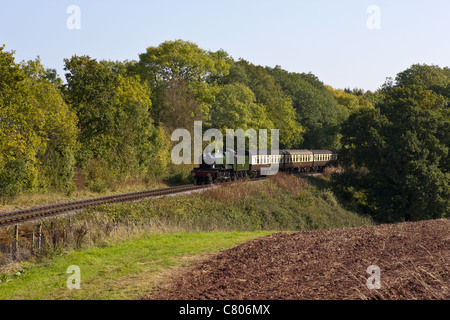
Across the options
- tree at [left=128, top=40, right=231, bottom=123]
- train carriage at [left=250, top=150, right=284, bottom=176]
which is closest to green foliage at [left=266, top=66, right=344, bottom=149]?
tree at [left=128, top=40, right=231, bottom=123]

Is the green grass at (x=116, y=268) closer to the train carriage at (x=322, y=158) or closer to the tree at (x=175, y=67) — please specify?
the tree at (x=175, y=67)

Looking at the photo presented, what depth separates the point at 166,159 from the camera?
145ft

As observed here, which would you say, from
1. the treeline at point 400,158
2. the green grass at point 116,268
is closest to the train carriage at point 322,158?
the treeline at point 400,158

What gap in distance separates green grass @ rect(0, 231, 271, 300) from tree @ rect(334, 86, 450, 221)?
2856cm

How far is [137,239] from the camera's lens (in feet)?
52.6

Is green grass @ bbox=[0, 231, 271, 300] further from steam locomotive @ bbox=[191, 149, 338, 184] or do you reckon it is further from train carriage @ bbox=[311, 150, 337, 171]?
train carriage @ bbox=[311, 150, 337, 171]

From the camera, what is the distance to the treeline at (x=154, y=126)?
27302 mm

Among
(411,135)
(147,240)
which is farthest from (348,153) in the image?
(147,240)

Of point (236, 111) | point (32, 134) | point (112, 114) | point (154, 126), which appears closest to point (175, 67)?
point (236, 111)

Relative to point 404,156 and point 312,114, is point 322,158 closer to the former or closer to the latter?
point 312,114

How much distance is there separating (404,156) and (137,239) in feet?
103

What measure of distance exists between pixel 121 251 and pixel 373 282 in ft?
27.0

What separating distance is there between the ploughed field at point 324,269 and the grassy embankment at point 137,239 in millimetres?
1232
